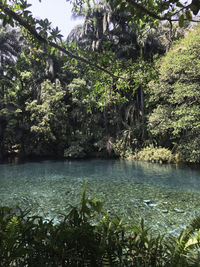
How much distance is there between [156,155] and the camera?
15.2m

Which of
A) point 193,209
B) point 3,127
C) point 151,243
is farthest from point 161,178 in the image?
point 3,127

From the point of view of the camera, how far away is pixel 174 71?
13.1 meters

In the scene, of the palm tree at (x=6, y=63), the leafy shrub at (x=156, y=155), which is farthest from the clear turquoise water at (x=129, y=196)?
the palm tree at (x=6, y=63)

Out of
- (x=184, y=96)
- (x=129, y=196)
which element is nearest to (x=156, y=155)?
(x=184, y=96)

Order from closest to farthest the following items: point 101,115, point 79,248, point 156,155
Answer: point 79,248
point 156,155
point 101,115

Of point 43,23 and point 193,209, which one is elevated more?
point 43,23

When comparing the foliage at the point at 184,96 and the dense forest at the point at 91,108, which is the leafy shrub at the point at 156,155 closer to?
the dense forest at the point at 91,108

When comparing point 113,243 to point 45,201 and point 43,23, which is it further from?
point 45,201

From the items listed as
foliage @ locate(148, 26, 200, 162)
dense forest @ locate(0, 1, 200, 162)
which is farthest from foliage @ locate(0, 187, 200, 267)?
dense forest @ locate(0, 1, 200, 162)

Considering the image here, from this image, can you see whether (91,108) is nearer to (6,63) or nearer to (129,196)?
(129,196)

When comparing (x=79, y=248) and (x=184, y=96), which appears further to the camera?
(x=184, y=96)

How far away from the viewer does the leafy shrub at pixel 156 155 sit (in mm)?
14654

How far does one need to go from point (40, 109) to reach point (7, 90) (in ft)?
17.8

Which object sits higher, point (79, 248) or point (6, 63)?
point (6, 63)
